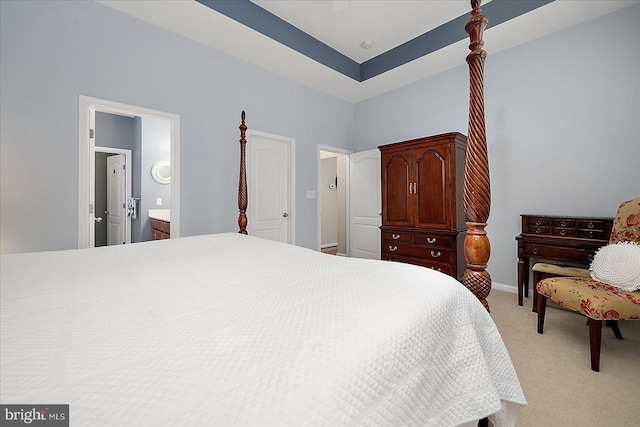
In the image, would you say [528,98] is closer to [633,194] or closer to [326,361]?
[633,194]

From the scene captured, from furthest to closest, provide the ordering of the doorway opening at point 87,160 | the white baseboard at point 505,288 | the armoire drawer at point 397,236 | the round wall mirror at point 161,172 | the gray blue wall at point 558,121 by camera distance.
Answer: the round wall mirror at point 161,172
the armoire drawer at point 397,236
the white baseboard at point 505,288
the gray blue wall at point 558,121
the doorway opening at point 87,160

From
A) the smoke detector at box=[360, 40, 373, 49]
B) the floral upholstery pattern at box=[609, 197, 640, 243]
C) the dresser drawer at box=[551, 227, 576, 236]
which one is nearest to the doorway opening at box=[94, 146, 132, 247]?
the smoke detector at box=[360, 40, 373, 49]

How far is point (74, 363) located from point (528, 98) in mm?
4136

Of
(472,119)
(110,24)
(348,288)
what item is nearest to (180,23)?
(110,24)

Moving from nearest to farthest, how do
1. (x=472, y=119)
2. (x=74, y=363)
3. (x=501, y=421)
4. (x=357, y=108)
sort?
(x=74, y=363) → (x=501, y=421) → (x=472, y=119) → (x=357, y=108)

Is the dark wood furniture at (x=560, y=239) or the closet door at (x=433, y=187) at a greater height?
the closet door at (x=433, y=187)

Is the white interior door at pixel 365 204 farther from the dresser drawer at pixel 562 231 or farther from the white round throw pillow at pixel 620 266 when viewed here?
the white round throw pillow at pixel 620 266

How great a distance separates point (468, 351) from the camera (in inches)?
31.9

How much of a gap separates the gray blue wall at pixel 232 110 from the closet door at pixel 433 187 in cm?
77

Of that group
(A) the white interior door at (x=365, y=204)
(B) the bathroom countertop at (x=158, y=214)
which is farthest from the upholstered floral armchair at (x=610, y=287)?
(B) the bathroom countertop at (x=158, y=214)

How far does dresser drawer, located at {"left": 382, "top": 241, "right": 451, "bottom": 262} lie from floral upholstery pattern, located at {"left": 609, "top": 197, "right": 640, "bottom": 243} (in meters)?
1.31

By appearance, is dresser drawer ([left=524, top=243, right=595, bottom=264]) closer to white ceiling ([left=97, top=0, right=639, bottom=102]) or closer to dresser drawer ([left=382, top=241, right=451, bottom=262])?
dresser drawer ([left=382, top=241, right=451, bottom=262])

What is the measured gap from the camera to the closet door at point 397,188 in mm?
3438

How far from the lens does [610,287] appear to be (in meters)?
1.88
